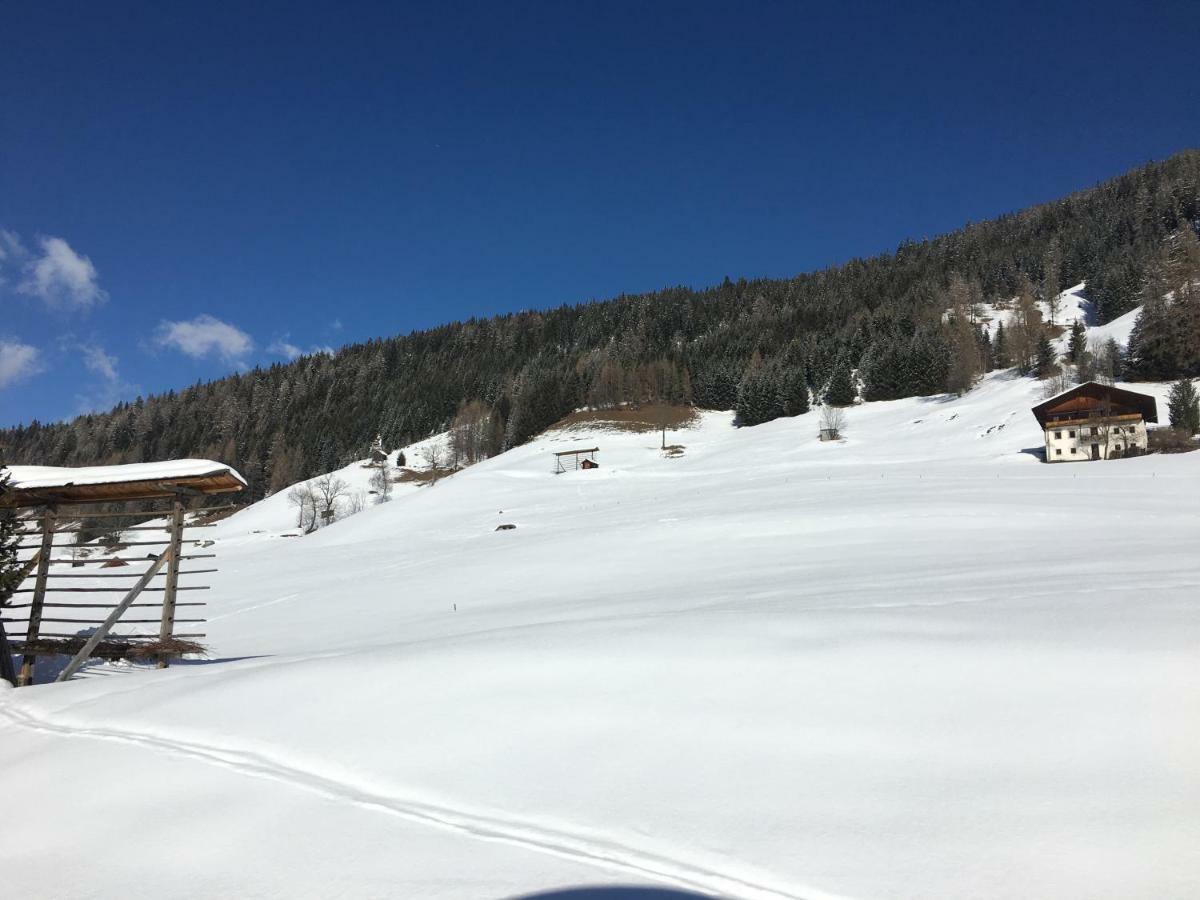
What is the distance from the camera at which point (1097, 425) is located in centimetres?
4128

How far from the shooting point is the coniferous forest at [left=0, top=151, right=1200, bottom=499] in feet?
277

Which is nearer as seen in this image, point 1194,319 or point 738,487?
point 738,487

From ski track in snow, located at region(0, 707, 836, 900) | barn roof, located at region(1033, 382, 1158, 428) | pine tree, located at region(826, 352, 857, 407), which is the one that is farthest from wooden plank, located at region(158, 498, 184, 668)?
pine tree, located at region(826, 352, 857, 407)

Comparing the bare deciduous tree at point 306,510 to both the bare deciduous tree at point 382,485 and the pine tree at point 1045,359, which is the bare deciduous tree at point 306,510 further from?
the pine tree at point 1045,359

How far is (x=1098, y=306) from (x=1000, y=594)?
117687 mm

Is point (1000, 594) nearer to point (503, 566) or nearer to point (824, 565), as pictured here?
point (824, 565)

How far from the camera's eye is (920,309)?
113312mm

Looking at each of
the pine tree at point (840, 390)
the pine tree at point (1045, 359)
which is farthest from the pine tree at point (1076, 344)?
the pine tree at point (840, 390)

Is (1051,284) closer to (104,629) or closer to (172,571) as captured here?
(172,571)

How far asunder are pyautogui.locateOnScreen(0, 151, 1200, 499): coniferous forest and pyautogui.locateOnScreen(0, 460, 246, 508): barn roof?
7779 cm

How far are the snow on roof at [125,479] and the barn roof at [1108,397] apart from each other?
164 ft

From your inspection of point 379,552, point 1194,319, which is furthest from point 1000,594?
point 1194,319

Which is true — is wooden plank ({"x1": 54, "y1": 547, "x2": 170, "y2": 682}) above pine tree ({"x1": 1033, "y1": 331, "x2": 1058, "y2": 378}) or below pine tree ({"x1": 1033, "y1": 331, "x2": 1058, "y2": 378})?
below

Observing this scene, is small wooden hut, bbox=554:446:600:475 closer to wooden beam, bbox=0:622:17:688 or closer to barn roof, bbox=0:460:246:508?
barn roof, bbox=0:460:246:508
